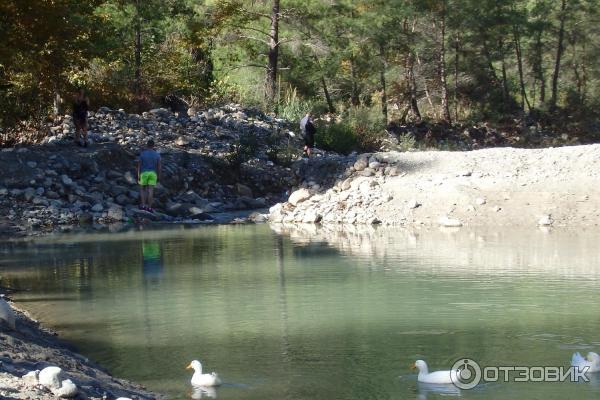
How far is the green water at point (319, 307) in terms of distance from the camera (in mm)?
9016

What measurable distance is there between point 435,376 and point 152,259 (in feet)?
31.8

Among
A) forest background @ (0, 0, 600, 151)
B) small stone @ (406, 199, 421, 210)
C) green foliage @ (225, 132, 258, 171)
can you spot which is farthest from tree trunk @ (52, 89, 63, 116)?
small stone @ (406, 199, 421, 210)

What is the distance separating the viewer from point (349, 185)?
2488 cm

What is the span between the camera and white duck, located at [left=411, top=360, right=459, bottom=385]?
27.1ft

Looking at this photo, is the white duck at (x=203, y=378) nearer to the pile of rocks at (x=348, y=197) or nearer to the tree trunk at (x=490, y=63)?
the pile of rocks at (x=348, y=197)

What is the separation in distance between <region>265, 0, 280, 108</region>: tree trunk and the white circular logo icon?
27.8m

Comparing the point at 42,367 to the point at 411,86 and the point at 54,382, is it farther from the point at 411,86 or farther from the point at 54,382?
the point at 411,86

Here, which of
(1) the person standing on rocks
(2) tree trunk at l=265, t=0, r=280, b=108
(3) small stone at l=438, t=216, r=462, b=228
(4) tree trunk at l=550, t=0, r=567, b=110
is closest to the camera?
(3) small stone at l=438, t=216, r=462, b=228

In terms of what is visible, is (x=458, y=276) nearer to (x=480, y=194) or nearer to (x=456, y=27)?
(x=480, y=194)

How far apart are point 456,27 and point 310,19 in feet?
32.3

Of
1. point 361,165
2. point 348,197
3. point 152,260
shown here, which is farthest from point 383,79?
point 152,260

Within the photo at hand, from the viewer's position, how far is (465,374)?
8.58 metres

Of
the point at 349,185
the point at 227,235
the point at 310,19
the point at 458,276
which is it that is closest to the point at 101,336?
the point at 458,276

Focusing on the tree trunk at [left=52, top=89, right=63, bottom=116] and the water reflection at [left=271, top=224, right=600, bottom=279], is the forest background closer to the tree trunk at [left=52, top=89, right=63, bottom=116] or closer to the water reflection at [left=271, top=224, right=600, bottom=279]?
the tree trunk at [left=52, top=89, right=63, bottom=116]
